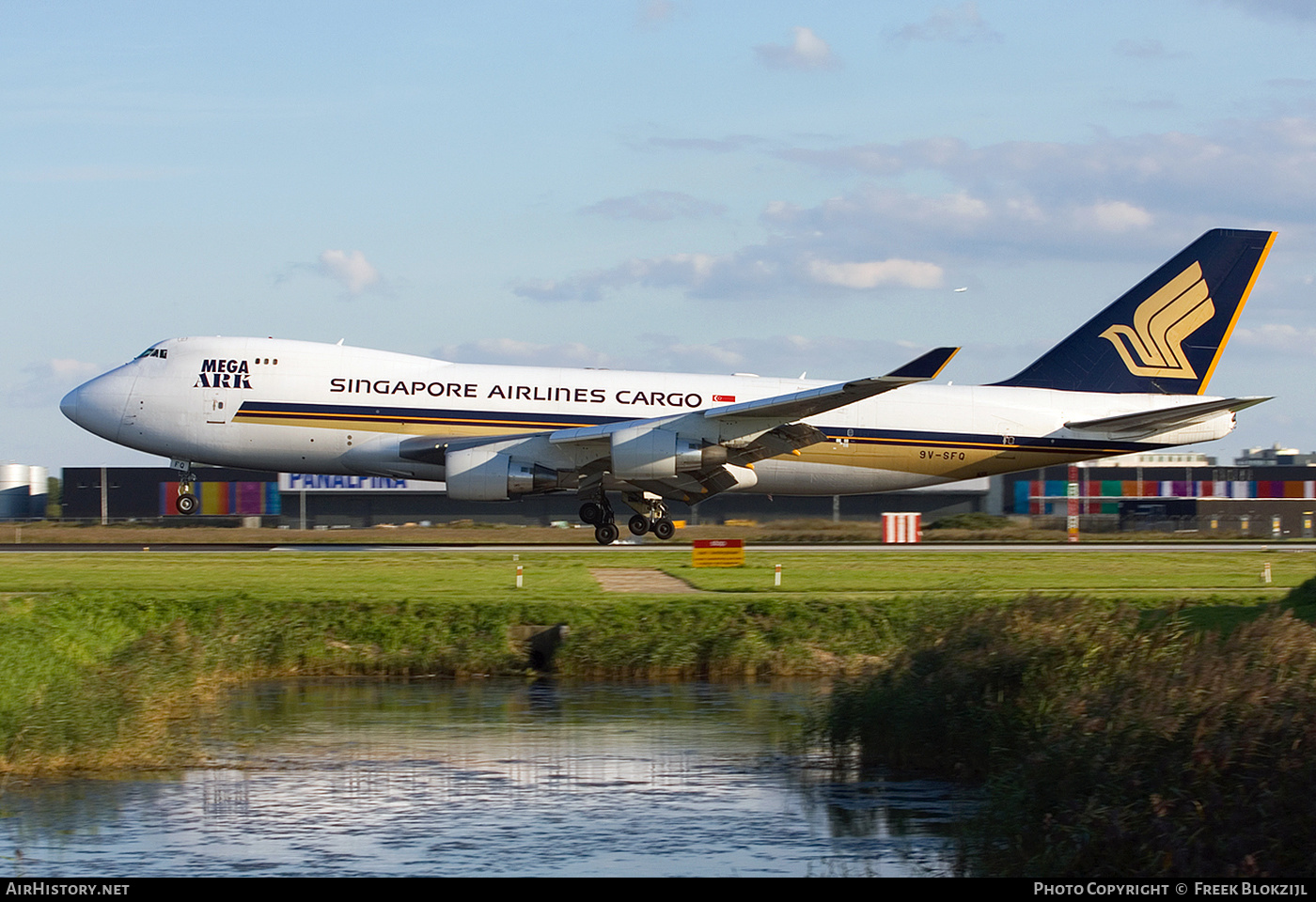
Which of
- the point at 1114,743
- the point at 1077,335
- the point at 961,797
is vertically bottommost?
the point at 961,797

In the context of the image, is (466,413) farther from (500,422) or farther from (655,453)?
(655,453)

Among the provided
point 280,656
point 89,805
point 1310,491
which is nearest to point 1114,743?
point 89,805

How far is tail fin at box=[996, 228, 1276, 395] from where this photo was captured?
46.8 meters

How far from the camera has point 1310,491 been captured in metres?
96.5

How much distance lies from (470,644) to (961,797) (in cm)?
1219

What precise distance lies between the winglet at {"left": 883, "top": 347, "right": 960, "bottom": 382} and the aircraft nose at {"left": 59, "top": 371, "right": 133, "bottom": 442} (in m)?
22.8

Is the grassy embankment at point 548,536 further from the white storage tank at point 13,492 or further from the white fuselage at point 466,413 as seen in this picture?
the white storage tank at point 13,492

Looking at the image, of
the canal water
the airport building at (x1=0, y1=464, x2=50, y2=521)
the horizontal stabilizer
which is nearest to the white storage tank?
the airport building at (x1=0, y1=464, x2=50, y2=521)

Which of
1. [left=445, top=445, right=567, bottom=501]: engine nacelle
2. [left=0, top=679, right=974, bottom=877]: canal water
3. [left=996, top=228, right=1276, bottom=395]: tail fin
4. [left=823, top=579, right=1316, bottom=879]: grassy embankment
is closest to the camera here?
[left=823, top=579, right=1316, bottom=879]: grassy embankment

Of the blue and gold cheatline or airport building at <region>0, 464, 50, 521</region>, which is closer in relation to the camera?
the blue and gold cheatline

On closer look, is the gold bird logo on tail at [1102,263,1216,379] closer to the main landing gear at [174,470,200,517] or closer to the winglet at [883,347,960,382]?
the winglet at [883,347,960,382]

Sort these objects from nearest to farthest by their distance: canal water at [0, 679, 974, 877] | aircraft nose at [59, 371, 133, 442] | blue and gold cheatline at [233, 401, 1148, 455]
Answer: canal water at [0, 679, 974, 877]
blue and gold cheatline at [233, 401, 1148, 455]
aircraft nose at [59, 371, 133, 442]

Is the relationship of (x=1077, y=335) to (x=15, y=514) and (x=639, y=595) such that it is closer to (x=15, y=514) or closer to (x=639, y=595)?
(x=639, y=595)
